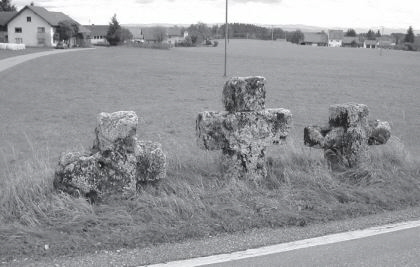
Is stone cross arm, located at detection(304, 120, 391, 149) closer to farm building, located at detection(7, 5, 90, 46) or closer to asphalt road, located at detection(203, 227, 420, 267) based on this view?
asphalt road, located at detection(203, 227, 420, 267)

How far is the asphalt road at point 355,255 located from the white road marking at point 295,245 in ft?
0.21

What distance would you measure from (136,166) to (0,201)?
1.43 m

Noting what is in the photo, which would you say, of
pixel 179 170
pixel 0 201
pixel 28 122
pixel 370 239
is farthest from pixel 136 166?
pixel 28 122

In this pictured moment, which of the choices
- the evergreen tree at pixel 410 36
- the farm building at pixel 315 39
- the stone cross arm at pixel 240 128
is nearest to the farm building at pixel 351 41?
the farm building at pixel 315 39

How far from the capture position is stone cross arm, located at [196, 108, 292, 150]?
5.45 m

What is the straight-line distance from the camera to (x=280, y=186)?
5598 mm

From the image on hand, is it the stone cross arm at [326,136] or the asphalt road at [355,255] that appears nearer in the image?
the asphalt road at [355,255]

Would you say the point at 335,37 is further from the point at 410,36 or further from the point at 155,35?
the point at 155,35

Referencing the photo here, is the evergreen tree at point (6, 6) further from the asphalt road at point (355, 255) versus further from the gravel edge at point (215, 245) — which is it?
the asphalt road at point (355, 255)

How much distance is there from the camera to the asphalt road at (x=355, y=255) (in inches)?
157

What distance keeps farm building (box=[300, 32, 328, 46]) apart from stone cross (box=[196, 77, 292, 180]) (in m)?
170

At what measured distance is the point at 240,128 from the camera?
552 cm

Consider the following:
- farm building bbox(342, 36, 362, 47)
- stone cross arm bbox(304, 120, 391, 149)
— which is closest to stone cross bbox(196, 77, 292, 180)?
stone cross arm bbox(304, 120, 391, 149)

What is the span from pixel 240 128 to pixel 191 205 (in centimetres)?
118
